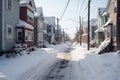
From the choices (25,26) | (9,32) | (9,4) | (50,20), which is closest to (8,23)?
(9,32)

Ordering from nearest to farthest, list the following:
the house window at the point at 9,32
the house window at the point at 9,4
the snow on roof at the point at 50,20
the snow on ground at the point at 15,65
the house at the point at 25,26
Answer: the snow on ground at the point at 15,65
the house window at the point at 9,4
the house window at the point at 9,32
the house at the point at 25,26
the snow on roof at the point at 50,20

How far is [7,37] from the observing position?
23266mm

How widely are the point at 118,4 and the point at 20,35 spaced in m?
12.6

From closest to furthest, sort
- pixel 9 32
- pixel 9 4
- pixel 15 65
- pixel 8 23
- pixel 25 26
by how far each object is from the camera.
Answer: pixel 15 65, pixel 8 23, pixel 9 4, pixel 9 32, pixel 25 26

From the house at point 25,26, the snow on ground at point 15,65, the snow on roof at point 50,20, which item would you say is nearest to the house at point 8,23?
the house at point 25,26

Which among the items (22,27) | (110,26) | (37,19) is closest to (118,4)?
(110,26)

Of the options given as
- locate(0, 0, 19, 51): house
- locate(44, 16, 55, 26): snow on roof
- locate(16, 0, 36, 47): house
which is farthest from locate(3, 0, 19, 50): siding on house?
locate(44, 16, 55, 26): snow on roof

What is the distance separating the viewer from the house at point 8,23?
71.5ft

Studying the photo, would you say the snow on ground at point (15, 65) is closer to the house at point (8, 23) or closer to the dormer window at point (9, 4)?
the house at point (8, 23)

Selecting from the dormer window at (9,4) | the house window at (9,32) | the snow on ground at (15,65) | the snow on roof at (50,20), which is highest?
the snow on roof at (50,20)

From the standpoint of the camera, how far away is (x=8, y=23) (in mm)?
23609

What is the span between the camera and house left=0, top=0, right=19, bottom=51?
71.5 feet

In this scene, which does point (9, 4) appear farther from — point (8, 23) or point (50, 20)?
point (50, 20)

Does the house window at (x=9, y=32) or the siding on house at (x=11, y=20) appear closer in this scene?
the siding on house at (x=11, y=20)
